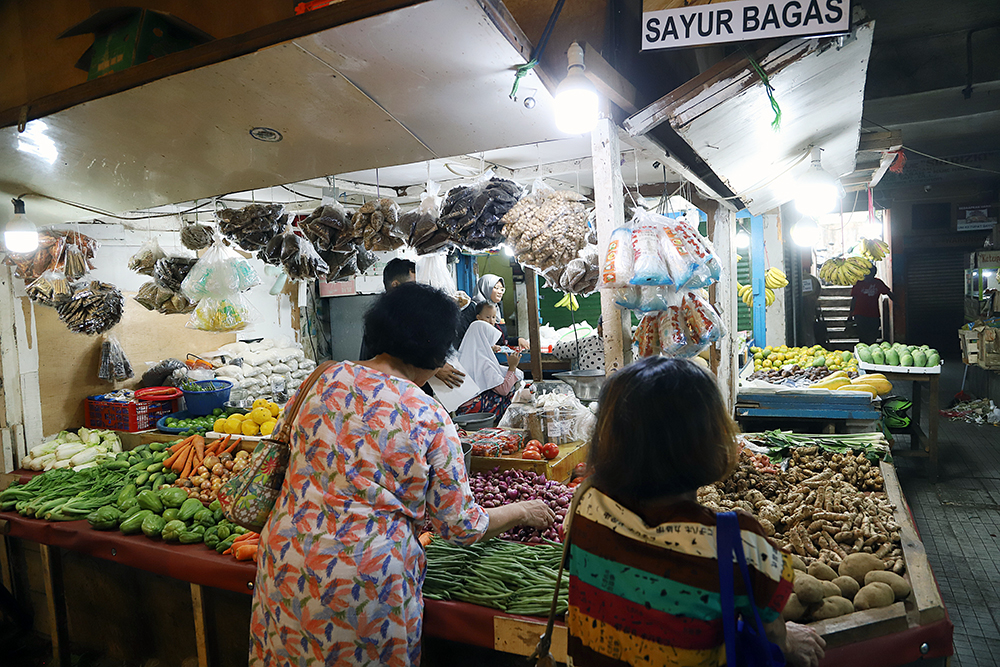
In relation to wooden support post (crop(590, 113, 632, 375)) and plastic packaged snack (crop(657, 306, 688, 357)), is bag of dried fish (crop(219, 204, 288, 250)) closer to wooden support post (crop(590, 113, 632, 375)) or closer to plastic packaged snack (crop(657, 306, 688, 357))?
wooden support post (crop(590, 113, 632, 375))

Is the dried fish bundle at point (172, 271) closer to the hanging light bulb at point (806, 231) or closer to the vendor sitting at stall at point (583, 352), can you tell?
the vendor sitting at stall at point (583, 352)

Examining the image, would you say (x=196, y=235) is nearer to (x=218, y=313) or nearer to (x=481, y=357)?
(x=218, y=313)

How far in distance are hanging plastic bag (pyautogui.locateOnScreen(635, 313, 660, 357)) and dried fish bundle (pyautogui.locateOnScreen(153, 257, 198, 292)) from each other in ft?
12.0

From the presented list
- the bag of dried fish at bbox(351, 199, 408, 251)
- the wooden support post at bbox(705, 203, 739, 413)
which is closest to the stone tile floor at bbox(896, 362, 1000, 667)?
the wooden support post at bbox(705, 203, 739, 413)

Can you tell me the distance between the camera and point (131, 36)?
94.5 inches

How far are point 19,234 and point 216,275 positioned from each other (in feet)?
3.71

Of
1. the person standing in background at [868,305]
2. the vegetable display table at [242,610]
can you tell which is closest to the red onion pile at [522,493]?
the vegetable display table at [242,610]

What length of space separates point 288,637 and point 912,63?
7804 millimetres

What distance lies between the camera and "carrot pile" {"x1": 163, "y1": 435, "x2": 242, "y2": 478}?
3895 mm

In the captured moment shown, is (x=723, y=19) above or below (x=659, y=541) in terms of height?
above

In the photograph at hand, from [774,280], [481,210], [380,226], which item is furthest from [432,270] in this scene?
[774,280]

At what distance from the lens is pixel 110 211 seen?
13.7ft


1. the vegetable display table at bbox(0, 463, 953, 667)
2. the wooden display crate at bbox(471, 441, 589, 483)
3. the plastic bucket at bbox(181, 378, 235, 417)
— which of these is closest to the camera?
the vegetable display table at bbox(0, 463, 953, 667)

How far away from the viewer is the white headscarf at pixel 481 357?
4965 millimetres
